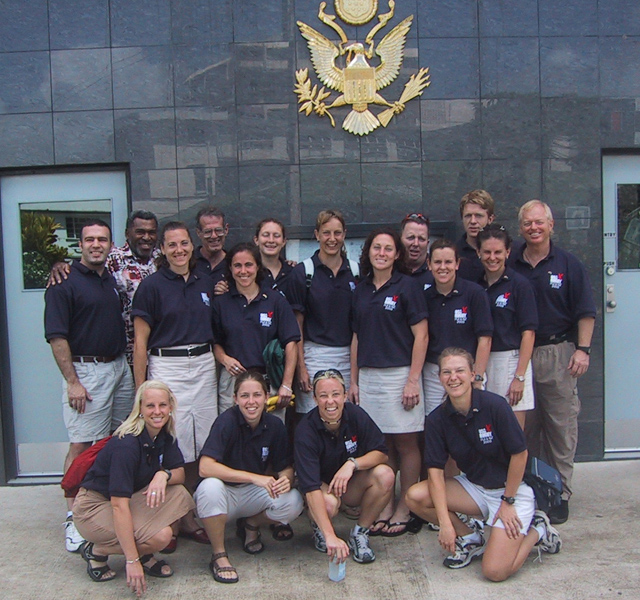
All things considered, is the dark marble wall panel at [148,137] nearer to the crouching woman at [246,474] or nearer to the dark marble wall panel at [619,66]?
the crouching woman at [246,474]

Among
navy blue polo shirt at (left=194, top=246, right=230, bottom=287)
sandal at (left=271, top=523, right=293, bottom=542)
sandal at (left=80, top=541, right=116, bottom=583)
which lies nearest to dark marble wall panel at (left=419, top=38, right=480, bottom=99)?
navy blue polo shirt at (left=194, top=246, right=230, bottom=287)

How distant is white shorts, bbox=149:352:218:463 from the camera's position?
3.70 m

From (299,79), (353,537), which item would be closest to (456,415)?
(353,537)

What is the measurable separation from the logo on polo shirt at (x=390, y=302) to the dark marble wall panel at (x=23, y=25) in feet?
10.2

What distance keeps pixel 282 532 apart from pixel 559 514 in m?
1.59

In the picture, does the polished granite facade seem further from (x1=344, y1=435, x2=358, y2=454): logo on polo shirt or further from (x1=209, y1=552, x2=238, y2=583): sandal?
(x1=209, y1=552, x2=238, y2=583): sandal

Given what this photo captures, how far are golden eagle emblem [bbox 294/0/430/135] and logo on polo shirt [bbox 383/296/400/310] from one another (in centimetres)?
162

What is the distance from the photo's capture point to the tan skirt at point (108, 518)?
323 centimetres

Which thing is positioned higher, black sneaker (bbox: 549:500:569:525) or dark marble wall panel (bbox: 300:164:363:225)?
dark marble wall panel (bbox: 300:164:363:225)

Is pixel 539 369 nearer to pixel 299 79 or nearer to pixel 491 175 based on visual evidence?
pixel 491 175

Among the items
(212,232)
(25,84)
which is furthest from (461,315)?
(25,84)

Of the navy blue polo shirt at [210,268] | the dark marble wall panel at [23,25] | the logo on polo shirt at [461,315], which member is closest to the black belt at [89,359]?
the navy blue polo shirt at [210,268]

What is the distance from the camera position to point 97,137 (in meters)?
4.81

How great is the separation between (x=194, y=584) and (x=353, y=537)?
2.71 ft
